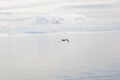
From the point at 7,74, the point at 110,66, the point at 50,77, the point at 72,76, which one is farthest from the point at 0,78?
the point at 110,66

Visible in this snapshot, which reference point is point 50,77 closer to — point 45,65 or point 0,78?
point 0,78

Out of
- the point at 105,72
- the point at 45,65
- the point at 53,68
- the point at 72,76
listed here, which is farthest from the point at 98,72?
the point at 45,65

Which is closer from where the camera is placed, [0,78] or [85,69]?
[0,78]

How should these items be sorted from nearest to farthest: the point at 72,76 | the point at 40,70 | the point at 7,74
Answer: the point at 72,76
the point at 7,74
the point at 40,70

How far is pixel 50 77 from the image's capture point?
24.9 meters

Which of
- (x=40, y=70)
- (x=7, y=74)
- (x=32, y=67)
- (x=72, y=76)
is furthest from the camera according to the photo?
(x=32, y=67)

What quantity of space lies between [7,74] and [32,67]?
4.20 meters

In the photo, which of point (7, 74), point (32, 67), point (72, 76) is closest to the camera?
point (72, 76)

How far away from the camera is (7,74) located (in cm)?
2669

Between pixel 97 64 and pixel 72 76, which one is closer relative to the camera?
pixel 72 76

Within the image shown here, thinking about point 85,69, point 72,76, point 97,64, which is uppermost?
point 97,64

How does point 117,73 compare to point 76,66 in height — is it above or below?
below

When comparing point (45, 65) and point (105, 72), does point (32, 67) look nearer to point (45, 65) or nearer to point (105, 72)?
point (45, 65)

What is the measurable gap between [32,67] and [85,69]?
202 inches
